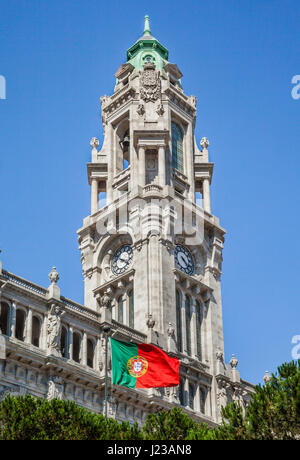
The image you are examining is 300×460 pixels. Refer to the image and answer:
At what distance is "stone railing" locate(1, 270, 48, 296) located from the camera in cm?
6575

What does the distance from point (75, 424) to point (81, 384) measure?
17.4 metres

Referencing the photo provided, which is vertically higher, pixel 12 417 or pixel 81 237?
pixel 81 237

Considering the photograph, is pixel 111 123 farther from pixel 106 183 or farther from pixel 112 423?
pixel 112 423

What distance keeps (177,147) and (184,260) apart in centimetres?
1441

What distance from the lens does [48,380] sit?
212 ft

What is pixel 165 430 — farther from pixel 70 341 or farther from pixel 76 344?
pixel 76 344

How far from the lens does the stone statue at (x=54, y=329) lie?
65562 mm

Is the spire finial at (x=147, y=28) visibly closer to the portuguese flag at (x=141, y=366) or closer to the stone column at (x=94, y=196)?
the stone column at (x=94, y=196)

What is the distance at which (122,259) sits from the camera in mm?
85562

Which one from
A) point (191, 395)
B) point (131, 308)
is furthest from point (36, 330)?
point (191, 395)

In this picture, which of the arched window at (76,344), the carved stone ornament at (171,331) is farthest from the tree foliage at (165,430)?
the carved stone ornament at (171,331)

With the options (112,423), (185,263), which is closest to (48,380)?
(112,423)

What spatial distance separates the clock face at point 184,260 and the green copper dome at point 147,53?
23.0m

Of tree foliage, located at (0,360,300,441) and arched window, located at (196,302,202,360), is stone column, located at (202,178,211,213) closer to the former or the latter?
arched window, located at (196,302,202,360)
